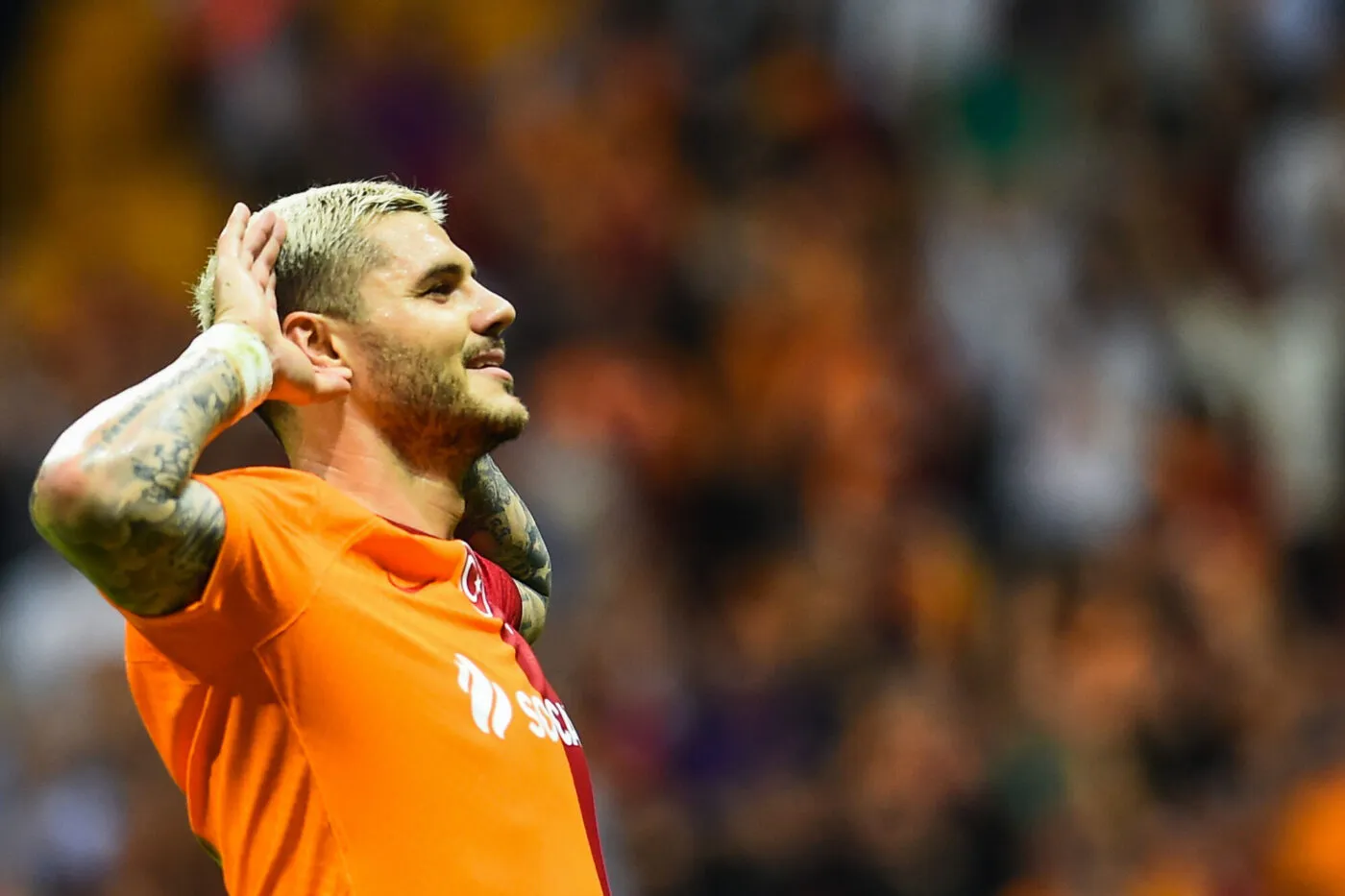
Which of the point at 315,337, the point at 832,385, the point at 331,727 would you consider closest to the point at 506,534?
the point at 315,337

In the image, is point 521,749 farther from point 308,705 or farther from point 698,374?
point 698,374

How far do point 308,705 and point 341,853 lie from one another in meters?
0.22

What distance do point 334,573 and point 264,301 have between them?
427mm

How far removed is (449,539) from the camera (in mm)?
3363

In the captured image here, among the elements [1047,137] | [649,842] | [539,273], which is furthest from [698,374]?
[649,842]

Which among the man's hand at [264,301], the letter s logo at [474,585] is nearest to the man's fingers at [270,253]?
the man's hand at [264,301]

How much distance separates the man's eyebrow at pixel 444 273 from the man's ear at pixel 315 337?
164 mm

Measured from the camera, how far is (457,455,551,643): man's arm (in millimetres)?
3736

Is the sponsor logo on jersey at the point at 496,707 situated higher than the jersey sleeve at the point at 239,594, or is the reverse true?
the jersey sleeve at the point at 239,594

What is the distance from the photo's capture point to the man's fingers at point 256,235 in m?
3.14

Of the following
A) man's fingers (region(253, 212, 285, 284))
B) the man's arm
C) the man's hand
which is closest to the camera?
the man's hand

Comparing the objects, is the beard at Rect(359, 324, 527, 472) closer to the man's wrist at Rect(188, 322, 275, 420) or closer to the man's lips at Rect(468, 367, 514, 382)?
the man's lips at Rect(468, 367, 514, 382)

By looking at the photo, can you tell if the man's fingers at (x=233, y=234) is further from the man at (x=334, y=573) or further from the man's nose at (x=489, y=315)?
the man's nose at (x=489, y=315)

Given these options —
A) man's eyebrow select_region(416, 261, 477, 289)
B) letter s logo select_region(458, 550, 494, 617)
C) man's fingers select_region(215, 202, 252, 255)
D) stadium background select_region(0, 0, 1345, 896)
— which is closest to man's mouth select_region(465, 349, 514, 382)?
man's eyebrow select_region(416, 261, 477, 289)
